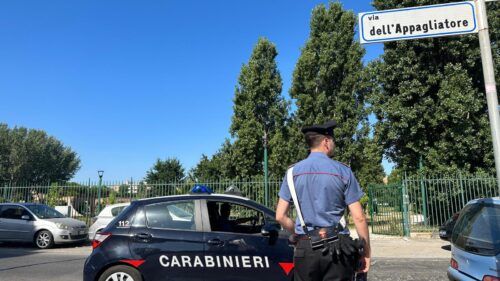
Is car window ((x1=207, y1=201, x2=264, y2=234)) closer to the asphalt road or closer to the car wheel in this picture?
the asphalt road

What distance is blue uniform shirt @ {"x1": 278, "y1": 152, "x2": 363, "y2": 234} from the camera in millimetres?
3090

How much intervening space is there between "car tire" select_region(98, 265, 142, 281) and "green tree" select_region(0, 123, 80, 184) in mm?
46652

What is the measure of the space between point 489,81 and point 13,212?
15.9 m

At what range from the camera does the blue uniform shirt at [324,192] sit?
3090mm

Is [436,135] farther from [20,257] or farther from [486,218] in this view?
[20,257]

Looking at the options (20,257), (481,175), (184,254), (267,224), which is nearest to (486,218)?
(267,224)

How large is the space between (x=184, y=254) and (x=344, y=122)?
1946 cm

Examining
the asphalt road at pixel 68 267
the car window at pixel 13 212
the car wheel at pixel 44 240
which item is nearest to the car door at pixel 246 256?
the asphalt road at pixel 68 267

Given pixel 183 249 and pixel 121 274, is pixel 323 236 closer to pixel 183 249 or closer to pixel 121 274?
pixel 183 249

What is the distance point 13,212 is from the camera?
15.4 m

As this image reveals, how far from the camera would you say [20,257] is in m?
12.1

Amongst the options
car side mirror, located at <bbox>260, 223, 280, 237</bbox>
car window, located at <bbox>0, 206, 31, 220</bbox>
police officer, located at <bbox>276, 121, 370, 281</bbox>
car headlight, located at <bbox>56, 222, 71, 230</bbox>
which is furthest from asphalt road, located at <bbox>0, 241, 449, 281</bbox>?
police officer, located at <bbox>276, 121, 370, 281</bbox>

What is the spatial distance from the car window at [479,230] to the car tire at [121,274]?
4170 millimetres

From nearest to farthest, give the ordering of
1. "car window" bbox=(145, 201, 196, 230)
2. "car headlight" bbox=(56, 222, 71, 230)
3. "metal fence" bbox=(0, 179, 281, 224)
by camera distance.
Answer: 1. "car window" bbox=(145, 201, 196, 230)
2. "car headlight" bbox=(56, 222, 71, 230)
3. "metal fence" bbox=(0, 179, 281, 224)
